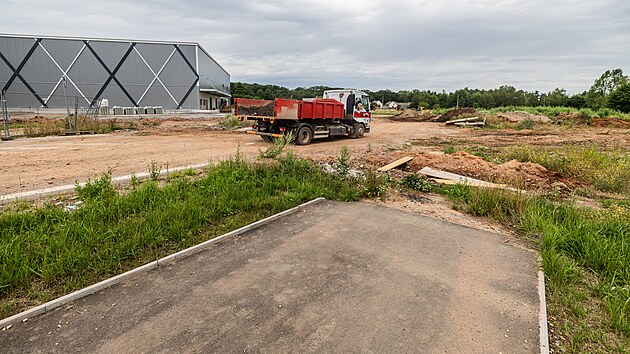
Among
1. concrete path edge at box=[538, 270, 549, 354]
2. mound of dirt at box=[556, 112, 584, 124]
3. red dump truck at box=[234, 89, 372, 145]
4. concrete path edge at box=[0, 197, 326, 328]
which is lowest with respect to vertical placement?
concrete path edge at box=[538, 270, 549, 354]

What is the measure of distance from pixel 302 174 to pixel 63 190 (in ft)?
15.2

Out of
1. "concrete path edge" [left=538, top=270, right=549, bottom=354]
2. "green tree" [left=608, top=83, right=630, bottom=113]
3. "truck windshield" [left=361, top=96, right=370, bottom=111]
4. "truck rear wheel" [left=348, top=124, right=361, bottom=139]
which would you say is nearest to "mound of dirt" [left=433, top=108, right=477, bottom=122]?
"truck windshield" [left=361, top=96, right=370, bottom=111]

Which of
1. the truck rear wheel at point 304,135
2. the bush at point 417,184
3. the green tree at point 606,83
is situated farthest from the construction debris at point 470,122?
the green tree at point 606,83

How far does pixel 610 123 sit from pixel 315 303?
37.3 m

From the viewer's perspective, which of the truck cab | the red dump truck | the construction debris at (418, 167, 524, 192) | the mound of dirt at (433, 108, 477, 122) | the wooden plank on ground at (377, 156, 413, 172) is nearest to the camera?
the construction debris at (418, 167, 524, 192)

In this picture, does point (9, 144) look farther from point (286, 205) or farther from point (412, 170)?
point (412, 170)

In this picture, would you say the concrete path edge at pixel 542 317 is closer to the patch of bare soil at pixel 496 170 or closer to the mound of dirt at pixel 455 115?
the patch of bare soil at pixel 496 170

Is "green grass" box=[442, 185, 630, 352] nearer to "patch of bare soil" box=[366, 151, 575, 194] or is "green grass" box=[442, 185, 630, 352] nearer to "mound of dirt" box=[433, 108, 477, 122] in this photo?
"patch of bare soil" box=[366, 151, 575, 194]

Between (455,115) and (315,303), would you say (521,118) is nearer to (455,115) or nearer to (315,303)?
(455,115)

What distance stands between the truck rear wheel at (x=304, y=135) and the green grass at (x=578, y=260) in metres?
9.19

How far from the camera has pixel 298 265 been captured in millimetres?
3797

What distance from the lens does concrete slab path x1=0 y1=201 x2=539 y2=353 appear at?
255 centimetres

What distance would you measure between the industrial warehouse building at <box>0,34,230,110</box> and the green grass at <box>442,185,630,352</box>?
Result: 42.0m

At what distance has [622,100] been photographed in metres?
47.9
